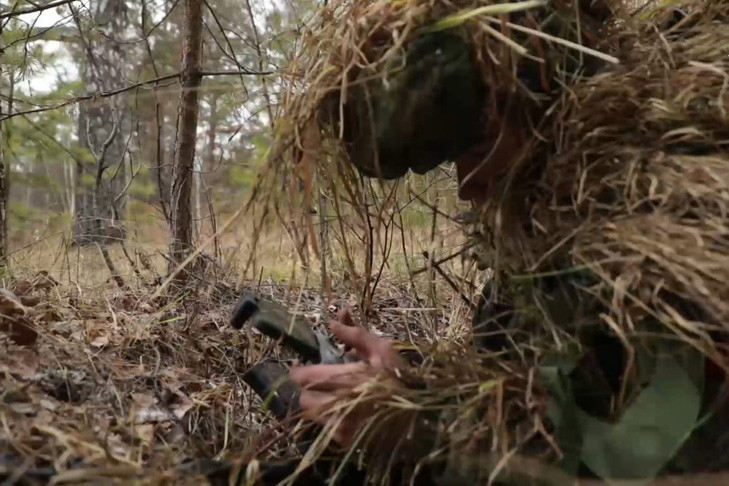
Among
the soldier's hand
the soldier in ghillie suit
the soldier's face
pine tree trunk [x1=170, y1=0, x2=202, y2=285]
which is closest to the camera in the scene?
the soldier in ghillie suit

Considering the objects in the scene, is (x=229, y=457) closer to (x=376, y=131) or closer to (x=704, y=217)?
(x=376, y=131)

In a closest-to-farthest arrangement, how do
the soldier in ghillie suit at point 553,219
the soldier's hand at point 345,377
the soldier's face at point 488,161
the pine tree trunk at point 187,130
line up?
the soldier in ghillie suit at point 553,219, the soldier's hand at point 345,377, the soldier's face at point 488,161, the pine tree trunk at point 187,130

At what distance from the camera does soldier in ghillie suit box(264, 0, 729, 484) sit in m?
0.89

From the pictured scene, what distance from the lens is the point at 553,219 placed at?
3.54ft

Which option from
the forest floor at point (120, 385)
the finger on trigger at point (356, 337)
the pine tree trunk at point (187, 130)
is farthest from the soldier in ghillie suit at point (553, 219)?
the pine tree trunk at point (187, 130)

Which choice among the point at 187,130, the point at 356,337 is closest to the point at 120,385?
the point at 356,337

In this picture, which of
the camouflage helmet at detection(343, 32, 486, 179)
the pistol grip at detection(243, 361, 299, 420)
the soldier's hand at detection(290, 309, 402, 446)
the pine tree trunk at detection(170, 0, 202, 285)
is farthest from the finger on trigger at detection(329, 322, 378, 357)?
the pine tree trunk at detection(170, 0, 202, 285)

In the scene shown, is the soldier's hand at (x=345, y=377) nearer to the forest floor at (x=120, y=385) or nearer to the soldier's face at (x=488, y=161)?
the forest floor at (x=120, y=385)

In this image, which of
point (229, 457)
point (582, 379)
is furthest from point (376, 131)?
point (229, 457)

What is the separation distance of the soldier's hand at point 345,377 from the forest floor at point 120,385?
115 millimetres

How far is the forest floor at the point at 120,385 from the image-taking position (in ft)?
3.10

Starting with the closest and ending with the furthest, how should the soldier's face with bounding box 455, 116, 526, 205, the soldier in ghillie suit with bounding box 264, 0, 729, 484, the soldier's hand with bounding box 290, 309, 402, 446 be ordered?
the soldier in ghillie suit with bounding box 264, 0, 729, 484 → the soldier's hand with bounding box 290, 309, 402, 446 → the soldier's face with bounding box 455, 116, 526, 205

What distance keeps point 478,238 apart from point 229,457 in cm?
60

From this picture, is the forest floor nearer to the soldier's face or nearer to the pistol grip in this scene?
the pistol grip
